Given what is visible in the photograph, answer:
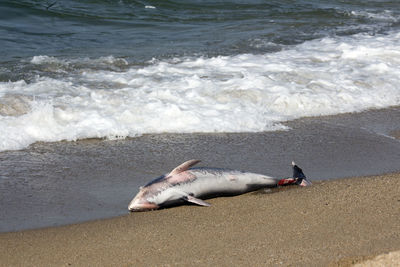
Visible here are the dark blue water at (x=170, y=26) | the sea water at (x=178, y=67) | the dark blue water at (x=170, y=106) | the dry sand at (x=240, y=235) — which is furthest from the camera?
the dark blue water at (x=170, y=26)

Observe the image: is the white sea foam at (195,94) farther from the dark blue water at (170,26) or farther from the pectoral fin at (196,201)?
the pectoral fin at (196,201)

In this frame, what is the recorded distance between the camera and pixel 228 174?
15.7ft

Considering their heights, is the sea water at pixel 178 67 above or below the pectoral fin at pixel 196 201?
below

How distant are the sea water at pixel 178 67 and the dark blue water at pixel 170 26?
0.09 ft

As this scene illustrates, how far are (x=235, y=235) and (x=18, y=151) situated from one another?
2658mm

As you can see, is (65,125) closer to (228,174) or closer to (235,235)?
(228,174)

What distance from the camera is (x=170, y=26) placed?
13.4m

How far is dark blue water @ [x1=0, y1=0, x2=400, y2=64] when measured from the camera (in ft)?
35.6

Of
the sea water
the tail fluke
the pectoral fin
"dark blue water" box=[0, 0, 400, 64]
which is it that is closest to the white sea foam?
the sea water

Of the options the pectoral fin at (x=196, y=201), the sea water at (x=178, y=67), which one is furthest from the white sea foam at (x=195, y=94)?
the pectoral fin at (x=196, y=201)

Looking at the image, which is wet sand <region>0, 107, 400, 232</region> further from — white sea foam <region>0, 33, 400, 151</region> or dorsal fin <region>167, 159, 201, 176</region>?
dorsal fin <region>167, 159, 201, 176</region>

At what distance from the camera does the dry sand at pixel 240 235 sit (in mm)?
3594

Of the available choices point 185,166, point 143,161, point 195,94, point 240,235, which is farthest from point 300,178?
point 195,94

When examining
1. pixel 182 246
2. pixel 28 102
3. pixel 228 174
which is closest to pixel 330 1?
pixel 28 102
